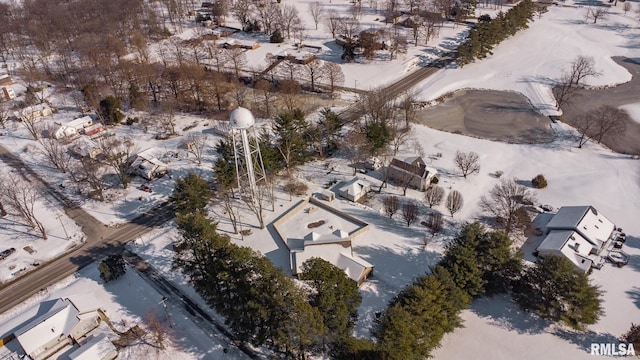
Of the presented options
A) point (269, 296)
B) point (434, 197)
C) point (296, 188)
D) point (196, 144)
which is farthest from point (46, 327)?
point (434, 197)

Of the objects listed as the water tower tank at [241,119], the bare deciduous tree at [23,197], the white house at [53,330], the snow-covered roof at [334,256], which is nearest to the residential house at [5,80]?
the bare deciduous tree at [23,197]

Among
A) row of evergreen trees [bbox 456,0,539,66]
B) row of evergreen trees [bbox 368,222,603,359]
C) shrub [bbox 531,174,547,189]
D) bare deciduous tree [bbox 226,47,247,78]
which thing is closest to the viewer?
row of evergreen trees [bbox 368,222,603,359]

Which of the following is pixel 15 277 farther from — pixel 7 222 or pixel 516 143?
pixel 516 143

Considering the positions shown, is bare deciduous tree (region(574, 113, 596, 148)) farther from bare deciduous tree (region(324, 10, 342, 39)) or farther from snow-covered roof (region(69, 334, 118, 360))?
snow-covered roof (region(69, 334, 118, 360))

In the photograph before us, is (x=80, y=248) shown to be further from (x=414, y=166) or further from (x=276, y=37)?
(x=276, y=37)

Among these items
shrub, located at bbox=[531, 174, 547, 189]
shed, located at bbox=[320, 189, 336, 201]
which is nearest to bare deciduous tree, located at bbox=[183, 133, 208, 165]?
shed, located at bbox=[320, 189, 336, 201]
